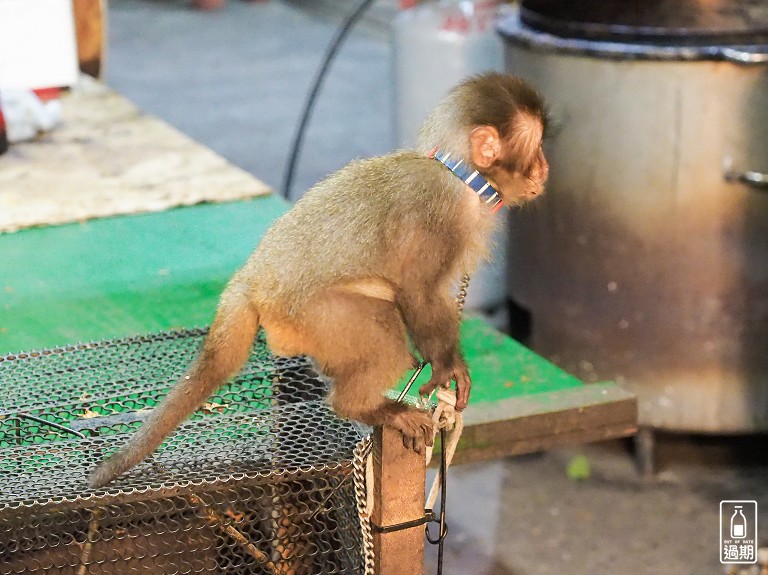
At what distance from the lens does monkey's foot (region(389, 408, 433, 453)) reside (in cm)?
179

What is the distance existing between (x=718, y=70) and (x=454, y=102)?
166 cm

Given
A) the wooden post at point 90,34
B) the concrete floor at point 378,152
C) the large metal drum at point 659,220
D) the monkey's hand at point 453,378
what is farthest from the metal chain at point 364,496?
the wooden post at point 90,34

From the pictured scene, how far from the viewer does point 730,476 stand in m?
3.76

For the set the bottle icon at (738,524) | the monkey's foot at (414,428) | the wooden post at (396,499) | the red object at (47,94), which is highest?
the red object at (47,94)

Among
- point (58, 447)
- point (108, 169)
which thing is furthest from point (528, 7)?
point (58, 447)

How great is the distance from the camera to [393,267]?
186cm

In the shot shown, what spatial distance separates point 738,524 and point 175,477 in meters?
2.26

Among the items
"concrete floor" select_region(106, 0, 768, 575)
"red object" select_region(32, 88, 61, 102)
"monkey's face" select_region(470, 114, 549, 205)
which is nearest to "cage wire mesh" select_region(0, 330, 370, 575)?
"monkey's face" select_region(470, 114, 549, 205)

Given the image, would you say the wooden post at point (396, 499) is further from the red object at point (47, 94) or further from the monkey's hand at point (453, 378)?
the red object at point (47, 94)

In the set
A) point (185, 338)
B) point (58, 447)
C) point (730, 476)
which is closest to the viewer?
point (58, 447)

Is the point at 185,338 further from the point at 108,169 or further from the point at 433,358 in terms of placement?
the point at 108,169

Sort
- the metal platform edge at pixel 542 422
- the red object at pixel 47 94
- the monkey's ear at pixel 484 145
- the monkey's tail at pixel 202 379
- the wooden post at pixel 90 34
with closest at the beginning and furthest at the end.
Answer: the monkey's tail at pixel 202 379 → the monkey's ear at pixel 484 145 → the metal platform edge at pixel 542 422 → the red object at pixel 47 94 → the wooden post at pixel 90 34

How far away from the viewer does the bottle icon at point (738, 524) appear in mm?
3365

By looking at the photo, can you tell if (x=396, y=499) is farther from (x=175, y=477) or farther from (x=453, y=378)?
(x=175, y=477)
